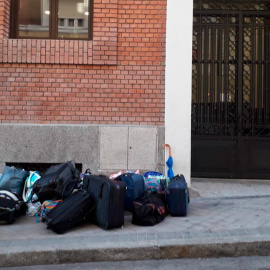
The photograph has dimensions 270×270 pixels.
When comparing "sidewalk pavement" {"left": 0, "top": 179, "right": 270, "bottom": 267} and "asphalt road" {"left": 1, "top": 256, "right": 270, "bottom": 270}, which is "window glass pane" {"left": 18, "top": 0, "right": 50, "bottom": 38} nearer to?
"sidewalk pavement" {"left": 0, "top": 179, "right": 270, "bottom": 267}

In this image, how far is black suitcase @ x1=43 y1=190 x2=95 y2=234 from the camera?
5082 millimetres

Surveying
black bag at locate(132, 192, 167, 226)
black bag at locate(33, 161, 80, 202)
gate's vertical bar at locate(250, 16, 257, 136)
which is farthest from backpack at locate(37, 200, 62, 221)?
gate's vertical bar at locate(250, 16, 257, 136)

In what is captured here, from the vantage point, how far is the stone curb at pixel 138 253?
446 centimetres

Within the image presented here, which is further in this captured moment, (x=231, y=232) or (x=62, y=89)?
(x=62, y=89)

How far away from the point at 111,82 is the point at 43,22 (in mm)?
1798

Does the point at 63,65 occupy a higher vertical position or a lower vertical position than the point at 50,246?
higher

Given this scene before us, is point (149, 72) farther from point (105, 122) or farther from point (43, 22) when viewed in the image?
point (43, 22)

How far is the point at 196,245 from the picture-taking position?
462 cm

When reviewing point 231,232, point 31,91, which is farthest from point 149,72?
point 231,232

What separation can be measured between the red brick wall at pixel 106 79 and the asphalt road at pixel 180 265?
3261 mm

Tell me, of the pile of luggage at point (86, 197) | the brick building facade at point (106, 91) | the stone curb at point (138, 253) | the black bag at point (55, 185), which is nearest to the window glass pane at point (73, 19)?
the brick building facade at point (106, 91)

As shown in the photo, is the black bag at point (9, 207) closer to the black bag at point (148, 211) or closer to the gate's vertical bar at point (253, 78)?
the black bag at point (148, 211)

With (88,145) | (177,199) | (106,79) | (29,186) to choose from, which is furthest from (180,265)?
(106,79)

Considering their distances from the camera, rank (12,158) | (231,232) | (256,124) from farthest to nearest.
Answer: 1. (256,124)
2. (12,158)
3. (231,232)
